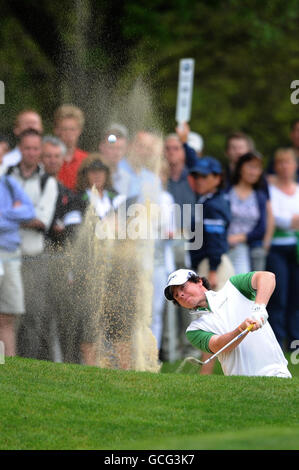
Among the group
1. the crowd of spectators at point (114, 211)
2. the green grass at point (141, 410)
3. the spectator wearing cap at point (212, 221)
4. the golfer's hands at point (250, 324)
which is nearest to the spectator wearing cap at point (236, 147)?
the crowd of spectators at point (114, 211)

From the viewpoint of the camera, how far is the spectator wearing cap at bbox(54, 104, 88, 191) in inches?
479

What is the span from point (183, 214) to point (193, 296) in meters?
4.57

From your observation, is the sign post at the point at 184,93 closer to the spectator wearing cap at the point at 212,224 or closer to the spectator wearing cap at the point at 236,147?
the spectator wearing cap at the point at 236,147

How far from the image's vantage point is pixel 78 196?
38.9 feet

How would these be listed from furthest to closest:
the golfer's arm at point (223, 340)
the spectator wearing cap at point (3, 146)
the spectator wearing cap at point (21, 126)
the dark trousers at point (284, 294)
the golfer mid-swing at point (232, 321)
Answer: the dark trousers at point (284, 294)
the spectator wearing cap at point (21, 126)
the spectator wearing cap at point (3, 146)
the golfer mid-swing at point (232, 321)
the golfer's arm at point (223, 340)

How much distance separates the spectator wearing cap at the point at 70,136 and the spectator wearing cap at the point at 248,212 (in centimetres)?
256

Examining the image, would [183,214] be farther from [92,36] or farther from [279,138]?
[279,138]

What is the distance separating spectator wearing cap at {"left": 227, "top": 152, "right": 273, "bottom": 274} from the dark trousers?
0.36m

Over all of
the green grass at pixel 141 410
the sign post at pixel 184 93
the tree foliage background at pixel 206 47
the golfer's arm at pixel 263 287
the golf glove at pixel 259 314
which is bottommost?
the green grass at pixel 141 410

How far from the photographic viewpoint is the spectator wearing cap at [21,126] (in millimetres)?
11953

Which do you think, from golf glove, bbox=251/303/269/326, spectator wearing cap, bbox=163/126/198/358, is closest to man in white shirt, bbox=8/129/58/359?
spectator wearing cap, bbox=163/126/198/358

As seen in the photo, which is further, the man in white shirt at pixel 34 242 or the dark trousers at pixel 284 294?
the dark trousers at pixel 284 294

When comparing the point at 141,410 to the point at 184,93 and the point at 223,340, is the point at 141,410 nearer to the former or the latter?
the point at 223,340

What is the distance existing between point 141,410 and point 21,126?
5405 millimetres
